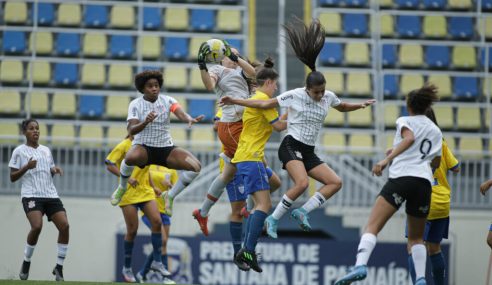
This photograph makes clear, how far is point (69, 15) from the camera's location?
23016 mm

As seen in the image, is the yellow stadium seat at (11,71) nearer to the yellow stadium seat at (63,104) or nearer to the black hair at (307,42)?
the yellow stadium seat at (63,104)

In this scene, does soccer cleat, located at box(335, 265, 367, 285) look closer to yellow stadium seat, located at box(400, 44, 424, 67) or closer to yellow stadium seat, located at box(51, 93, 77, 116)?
yellow stadium seat, located at box(51, 93, 77, 116)

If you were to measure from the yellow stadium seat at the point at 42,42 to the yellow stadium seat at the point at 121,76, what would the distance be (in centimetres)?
158

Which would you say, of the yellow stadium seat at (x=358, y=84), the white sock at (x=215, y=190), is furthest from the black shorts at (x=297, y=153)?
the yellow stadium seat at (x=358, y=84)

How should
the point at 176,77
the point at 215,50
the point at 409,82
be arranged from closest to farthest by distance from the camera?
the point at 215,50, the point at 176,77, the point at 409,82

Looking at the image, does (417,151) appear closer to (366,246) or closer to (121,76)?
(366,246)

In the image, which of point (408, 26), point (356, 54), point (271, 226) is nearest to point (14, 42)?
point (356, 54)

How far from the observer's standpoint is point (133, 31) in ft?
74.4

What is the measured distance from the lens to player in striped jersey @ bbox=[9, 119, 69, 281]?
540 inches

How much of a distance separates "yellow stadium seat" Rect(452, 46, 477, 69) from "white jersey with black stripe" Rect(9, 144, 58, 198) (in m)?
11.8

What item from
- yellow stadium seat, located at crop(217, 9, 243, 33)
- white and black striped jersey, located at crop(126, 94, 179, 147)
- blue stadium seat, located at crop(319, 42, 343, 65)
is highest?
yellow stadium seat, located at crop(217, 9, 243, 33)

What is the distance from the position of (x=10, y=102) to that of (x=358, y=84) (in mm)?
7185

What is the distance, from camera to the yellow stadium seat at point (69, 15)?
75.3 ft

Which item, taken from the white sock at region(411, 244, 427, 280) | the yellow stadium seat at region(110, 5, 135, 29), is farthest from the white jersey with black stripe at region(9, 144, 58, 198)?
the yellow stadium seat at region(110, 5, 135, 29)
